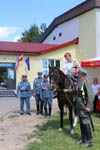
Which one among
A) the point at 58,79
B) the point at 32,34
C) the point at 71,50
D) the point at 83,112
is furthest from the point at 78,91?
the point at 32,34

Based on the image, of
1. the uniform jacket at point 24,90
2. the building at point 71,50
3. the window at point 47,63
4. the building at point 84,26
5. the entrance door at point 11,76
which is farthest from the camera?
the window at point 47,63

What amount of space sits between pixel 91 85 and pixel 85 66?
926 mm

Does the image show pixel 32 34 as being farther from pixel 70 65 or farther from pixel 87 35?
pixel 70 65

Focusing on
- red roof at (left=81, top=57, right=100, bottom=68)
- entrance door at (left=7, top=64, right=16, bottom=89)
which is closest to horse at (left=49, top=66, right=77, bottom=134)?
red roof at (left=81, top=57, right=100, bottom=68)

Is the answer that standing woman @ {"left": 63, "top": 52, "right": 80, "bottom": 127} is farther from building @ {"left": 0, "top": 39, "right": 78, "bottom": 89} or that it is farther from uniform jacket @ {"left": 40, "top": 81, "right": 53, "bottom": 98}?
building @ {"left": 0, "top": 39, "right": 78, "bottom": 89}

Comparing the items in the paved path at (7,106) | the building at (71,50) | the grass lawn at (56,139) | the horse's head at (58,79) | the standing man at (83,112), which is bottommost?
the paved path at (7,106)

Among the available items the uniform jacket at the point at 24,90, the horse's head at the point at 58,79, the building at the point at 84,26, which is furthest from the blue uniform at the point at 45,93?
the building at the point at 84,26

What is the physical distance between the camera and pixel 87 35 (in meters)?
16.1

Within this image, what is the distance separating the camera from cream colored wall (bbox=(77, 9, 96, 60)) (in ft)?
50.4

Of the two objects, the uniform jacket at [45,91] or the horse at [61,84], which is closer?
the horse at [61,84]

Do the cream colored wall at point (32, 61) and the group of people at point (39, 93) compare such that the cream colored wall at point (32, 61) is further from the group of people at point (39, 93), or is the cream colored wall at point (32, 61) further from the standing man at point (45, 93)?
the standing man at point (45, 93)

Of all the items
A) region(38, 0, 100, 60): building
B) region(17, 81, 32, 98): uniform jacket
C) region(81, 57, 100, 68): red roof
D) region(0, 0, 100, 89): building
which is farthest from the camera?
region(0, 0, 100, 89): building

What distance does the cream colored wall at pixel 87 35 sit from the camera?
50.4 ft

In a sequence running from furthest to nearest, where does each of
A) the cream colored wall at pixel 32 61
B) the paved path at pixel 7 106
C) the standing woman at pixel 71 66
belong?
the cream colored wall at pixel 32 61
the paved path at pixel 7 106
the standing woman at pixel 71 66
